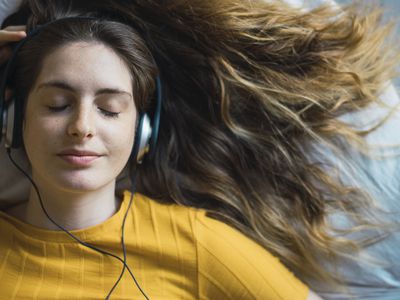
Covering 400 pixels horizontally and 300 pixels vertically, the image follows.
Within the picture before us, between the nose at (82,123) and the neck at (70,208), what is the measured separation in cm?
15

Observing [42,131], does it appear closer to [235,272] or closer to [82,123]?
[82,123]

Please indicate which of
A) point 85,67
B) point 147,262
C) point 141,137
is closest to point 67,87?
point 85,67

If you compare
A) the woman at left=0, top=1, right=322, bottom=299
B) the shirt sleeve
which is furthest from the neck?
the shirt sleeve

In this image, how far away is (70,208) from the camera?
1.20 metres

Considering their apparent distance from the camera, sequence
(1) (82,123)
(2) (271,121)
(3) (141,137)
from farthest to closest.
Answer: (2) (271,121)
(3) (141,137)
(1) (82,123)

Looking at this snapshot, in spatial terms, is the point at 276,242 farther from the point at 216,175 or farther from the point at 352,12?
the point at 352,12

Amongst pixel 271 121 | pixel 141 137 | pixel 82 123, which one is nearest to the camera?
pixel 82 123

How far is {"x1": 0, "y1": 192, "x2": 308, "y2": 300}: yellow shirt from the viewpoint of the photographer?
1188 mm

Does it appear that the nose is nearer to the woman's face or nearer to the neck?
the woman's face

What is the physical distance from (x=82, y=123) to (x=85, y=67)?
11 centimetres

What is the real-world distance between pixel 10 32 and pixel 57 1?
125 mm

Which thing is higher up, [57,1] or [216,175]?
[57,1]

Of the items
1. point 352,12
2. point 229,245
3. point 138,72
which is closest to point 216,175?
point 229,245

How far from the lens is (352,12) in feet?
4.23
